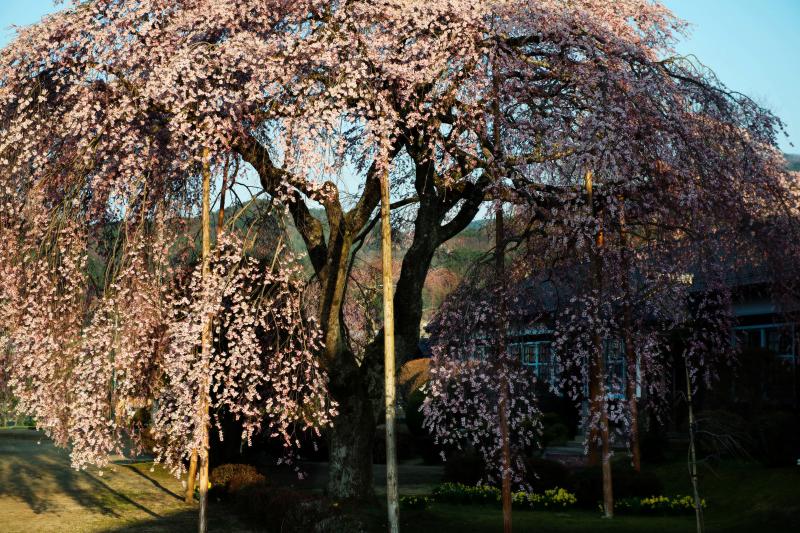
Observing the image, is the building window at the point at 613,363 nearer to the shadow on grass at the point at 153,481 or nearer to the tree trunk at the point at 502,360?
the tree trunk at the point at 502,360

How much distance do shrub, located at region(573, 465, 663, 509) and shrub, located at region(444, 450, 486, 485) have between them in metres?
A: 3.11

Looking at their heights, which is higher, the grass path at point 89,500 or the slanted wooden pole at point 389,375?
the slanted wooden pole at point 389,375

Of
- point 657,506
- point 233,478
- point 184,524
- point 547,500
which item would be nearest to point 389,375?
point 547,500

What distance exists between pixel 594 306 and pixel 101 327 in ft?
26.9

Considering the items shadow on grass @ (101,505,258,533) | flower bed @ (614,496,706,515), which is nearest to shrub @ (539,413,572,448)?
flower bed @ (614,496,706,515)

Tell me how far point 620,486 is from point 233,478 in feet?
29.7

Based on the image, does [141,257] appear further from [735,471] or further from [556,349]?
[735,471]

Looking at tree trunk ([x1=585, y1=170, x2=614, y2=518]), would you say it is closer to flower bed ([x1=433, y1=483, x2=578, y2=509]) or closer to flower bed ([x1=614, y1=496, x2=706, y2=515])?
flower bed ([x1=614, y1=496, x2=706, y2=515])

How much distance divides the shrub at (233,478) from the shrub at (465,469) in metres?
4.59

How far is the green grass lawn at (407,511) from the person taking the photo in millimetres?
16219

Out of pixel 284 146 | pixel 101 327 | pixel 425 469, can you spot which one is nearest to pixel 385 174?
pixel 284 146

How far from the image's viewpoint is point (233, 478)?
21391 millimetres

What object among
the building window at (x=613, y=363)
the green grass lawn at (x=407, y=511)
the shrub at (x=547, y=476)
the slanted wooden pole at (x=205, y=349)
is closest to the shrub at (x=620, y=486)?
the green grass lawn at (x=407, y=511)

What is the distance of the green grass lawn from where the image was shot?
1622 centimetres
